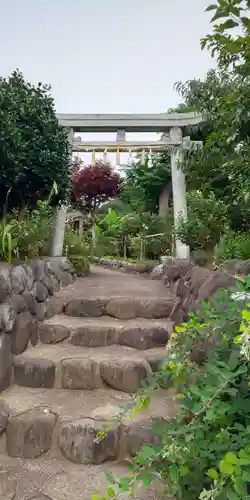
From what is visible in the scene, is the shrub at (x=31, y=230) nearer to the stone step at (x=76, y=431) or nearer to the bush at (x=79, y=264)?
the bush at (x=79, y=264)

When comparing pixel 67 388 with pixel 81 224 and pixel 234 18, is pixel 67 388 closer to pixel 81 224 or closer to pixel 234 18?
pixel 234 18

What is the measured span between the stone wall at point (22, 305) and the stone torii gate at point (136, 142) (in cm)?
161

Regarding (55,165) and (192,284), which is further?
(55,165)

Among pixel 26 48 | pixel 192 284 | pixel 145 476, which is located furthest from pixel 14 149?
pixel 145 476

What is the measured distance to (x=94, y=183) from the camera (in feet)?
38.9

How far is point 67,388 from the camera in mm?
2463

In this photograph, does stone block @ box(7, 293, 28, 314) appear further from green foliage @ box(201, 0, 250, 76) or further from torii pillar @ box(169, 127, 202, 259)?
torii pillar @ box(169, 127, 202, 259)

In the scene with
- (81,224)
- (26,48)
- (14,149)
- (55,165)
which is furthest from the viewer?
(81,224)

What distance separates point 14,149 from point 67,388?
2323 millimetres

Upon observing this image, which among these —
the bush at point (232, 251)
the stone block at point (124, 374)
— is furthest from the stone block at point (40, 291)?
the bush at point (232, 251)

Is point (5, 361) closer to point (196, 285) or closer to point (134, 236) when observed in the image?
point (196, 285)

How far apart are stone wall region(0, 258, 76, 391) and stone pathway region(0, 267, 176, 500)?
82 mm

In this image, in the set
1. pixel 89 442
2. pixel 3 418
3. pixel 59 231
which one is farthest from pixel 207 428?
pixel 59 231

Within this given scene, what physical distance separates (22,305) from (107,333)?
0.73 metres
